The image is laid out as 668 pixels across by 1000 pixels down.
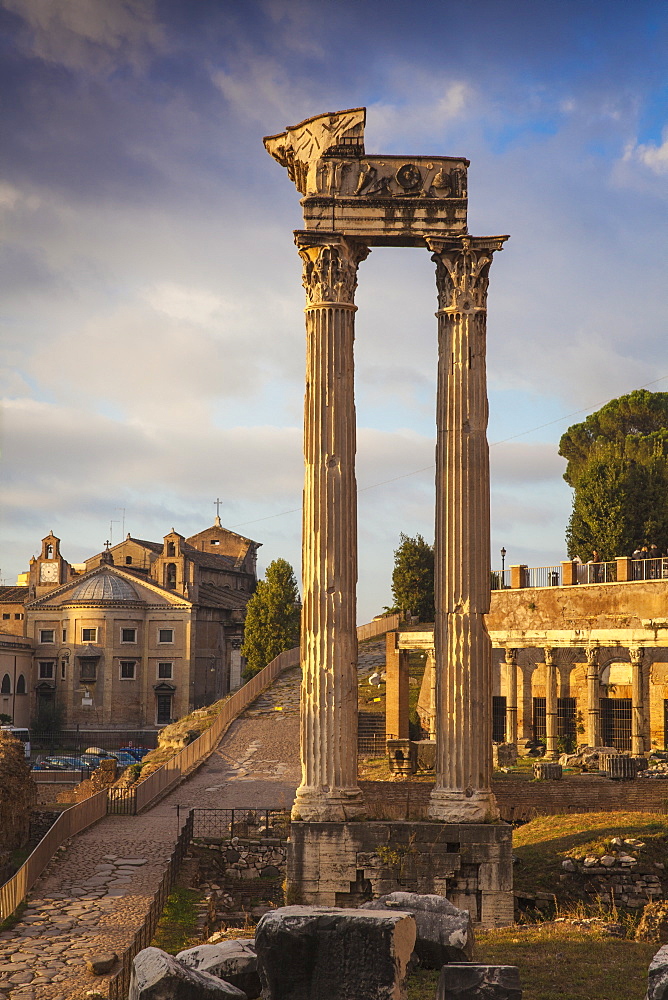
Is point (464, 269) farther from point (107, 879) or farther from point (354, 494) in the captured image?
point (107, 879)

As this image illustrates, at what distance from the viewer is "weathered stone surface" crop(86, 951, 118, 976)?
13641 millimetres

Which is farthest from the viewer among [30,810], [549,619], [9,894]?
[549,619]

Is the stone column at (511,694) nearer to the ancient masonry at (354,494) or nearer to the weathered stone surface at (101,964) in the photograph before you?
the ancient masonry at (354,494)

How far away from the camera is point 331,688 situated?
1473cm

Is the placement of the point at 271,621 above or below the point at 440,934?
above

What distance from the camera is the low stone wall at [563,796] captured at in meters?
21.1

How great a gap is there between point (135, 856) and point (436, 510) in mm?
10275

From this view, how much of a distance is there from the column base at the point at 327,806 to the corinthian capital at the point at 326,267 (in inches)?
263

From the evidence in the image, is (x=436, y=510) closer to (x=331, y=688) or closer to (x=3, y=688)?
(x=331, y=688)

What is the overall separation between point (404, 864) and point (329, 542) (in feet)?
14.2

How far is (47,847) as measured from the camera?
20031mm

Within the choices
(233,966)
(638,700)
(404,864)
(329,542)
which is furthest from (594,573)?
(233,966)

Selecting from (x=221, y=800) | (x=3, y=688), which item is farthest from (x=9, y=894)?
(x=3, y=688)

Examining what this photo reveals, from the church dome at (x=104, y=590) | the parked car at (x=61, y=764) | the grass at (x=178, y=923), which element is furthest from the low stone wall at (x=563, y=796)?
the church dome at (x=104, y=590)
